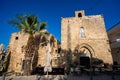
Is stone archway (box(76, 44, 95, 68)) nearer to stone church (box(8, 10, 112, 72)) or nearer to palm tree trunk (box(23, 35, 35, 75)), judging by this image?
stone church (box(8, 10, 112, 72))

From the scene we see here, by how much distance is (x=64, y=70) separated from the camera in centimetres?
1516

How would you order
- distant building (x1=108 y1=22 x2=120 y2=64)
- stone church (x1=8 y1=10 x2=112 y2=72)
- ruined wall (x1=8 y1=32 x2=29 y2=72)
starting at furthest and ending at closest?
distant building (x1=108 y1=22 x2=120 y2=64), ruined wall (x1=8 y1=32 x2=29 y2=72), stone church (x1=8 y1=10 x2=112 y2=72)

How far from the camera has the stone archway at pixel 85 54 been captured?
53.6 feet

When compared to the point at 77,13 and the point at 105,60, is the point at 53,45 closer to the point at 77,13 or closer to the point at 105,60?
the point at 77,13

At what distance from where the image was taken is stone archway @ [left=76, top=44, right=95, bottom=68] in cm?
1634

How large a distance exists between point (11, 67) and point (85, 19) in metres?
14.3

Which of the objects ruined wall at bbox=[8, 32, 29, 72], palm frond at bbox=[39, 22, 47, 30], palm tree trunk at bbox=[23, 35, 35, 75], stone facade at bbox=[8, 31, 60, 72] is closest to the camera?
palm tree trunk at bbox=[23, 35, 35, 75]

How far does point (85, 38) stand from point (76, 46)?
1.92m

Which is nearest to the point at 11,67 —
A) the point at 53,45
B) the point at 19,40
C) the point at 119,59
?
the point at 19,40

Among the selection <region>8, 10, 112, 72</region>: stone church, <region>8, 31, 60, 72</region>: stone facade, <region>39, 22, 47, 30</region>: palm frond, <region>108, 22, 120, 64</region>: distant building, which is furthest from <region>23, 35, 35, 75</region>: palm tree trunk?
<region>108, 22, 120, 64</region>: distant building

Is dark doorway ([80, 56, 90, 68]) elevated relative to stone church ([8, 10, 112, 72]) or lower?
lower

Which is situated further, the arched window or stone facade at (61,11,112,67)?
the arched window

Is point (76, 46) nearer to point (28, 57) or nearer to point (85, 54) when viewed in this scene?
point (85, 54)

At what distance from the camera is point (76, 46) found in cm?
1670
